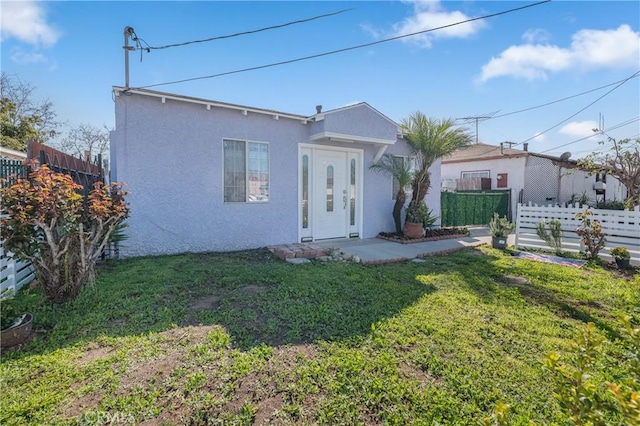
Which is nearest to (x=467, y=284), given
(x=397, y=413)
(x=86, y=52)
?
(x=397, y=413)

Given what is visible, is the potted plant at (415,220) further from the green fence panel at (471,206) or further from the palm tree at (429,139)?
the green fence panel at (471,206)

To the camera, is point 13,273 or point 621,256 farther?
point 621,256

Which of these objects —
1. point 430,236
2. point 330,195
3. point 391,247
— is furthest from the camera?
point 430,236

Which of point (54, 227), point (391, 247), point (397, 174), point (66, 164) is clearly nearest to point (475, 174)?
point (397, 174)

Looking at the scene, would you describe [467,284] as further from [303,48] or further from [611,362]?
[303,48]

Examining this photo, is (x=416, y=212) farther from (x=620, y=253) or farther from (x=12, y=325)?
(x=12, y=325)

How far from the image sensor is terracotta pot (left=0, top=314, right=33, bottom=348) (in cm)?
318

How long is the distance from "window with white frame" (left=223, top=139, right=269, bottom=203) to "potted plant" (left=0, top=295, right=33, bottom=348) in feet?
16.1

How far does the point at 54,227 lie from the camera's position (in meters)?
4.28

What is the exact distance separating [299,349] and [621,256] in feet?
26.2

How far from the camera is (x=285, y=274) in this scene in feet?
19.4

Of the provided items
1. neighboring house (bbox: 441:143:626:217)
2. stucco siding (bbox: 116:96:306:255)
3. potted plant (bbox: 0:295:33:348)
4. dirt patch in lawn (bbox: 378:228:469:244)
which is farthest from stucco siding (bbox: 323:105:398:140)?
neighboring house (bbox: 441:143:626:217)

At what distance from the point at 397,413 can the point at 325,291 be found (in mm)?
2665

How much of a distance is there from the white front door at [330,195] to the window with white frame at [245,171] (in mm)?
1581
